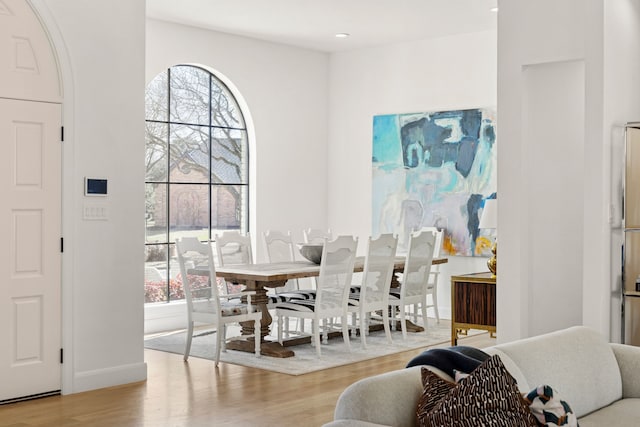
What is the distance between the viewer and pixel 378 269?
24.8 ft

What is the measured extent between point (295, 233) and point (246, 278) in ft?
10.6

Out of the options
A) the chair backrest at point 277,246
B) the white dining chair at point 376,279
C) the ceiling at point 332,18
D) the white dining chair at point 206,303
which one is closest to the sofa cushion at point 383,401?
the white dining chair at point 206,303

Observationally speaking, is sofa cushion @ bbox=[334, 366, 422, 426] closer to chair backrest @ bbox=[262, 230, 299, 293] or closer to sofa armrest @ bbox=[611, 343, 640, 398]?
sofa armrest @ bbox=[611, 343, 640, 398]

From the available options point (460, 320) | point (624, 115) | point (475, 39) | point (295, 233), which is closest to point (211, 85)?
point (295, 233)

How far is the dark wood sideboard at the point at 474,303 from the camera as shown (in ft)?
21.9

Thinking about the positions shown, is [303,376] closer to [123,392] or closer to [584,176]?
[123,392]

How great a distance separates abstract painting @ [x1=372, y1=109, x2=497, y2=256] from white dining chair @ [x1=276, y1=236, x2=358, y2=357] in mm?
2370

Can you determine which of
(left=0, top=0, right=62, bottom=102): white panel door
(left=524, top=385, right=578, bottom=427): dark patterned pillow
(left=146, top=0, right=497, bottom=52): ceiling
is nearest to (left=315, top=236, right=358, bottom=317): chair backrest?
(left=146, top=0, right=497, bottom=52): ceiling

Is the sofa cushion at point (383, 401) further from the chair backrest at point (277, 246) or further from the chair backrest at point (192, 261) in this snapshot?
the chair backrest at point (277, 246)

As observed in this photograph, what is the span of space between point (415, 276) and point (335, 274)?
1.31 m

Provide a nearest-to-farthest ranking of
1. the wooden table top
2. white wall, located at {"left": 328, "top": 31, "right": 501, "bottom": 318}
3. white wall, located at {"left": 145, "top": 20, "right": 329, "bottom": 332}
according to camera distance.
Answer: the wooden table top, white wall, located at {"left": 145, "top": 20, "right": 329, "bottom": 332}, white wall, located at {"left": 328, "top": 31, "right": 501, "bottom": 318}

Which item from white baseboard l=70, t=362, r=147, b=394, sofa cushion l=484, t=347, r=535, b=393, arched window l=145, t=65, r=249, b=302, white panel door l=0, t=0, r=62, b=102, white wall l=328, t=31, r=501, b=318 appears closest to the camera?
sofa cushion l=484, t=347, r=535, b=393

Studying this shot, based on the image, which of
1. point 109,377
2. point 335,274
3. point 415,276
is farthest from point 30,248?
point 415,276

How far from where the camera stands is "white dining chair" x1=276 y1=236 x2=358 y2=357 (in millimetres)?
6957
